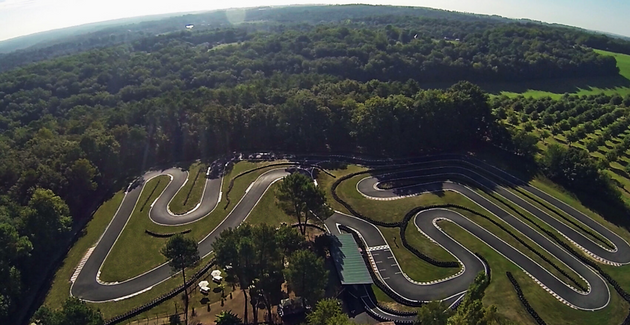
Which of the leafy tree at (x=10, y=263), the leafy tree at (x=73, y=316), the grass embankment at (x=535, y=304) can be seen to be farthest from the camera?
the grass embankment at (x=535, y=304)

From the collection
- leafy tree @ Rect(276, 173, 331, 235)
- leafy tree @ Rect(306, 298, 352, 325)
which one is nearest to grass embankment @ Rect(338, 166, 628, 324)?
leafy tree @ Rect(276, 173, 331, 235)

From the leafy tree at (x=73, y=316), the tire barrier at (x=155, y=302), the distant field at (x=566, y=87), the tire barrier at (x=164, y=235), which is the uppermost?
the distant field at (x=566, y=87)

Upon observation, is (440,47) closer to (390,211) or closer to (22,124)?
(390,211)

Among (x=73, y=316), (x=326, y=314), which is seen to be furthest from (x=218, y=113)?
(x=326, y=314)

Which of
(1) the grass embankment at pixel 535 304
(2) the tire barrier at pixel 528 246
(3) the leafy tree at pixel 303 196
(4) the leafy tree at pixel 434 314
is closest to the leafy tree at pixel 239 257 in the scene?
(3) the leafy tree at pixel 303 196

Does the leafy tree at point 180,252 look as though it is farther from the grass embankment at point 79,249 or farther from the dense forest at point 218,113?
the dense forest at point 218,113

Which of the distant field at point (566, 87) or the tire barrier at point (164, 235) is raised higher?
the distant field at point (566, 87)

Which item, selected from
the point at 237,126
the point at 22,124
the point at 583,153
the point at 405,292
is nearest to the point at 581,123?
the point at 583,153
